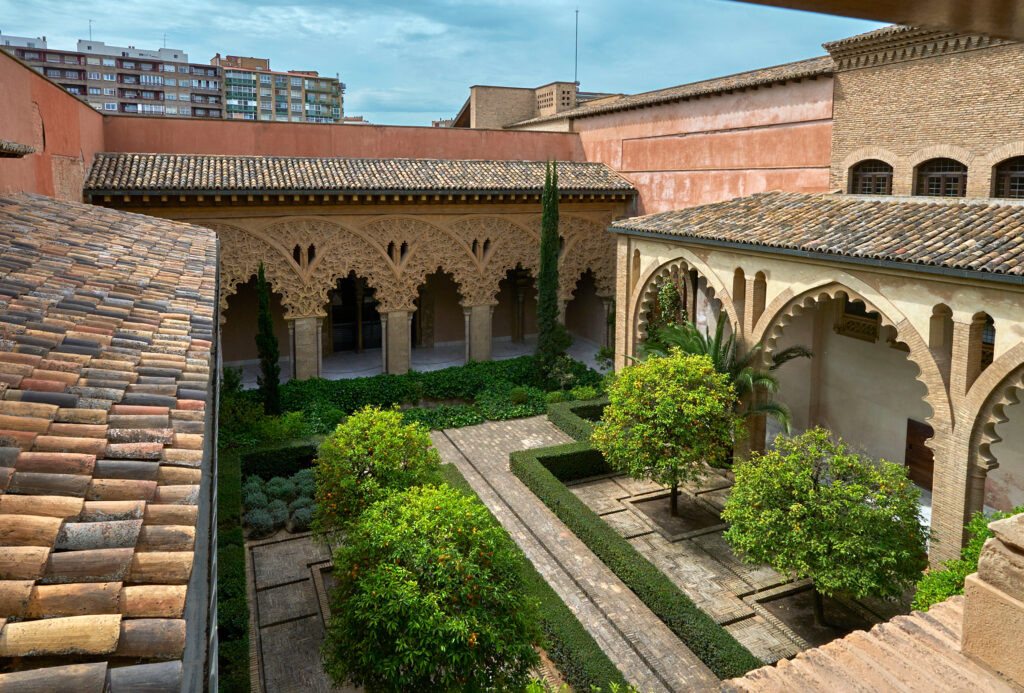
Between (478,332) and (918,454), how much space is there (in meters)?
11.4

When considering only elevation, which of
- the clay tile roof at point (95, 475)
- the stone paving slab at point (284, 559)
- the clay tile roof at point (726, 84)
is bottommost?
the stone paving slab at point (284, 559)

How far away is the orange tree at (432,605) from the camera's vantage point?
243 inches

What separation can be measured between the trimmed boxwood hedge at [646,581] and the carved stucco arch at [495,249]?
8262mm

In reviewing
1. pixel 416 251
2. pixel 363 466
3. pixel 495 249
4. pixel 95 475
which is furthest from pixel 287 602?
pixel 495 249

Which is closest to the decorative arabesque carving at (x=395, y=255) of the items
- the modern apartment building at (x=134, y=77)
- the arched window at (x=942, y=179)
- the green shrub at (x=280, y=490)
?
the green shrub at (x=280, y=490)

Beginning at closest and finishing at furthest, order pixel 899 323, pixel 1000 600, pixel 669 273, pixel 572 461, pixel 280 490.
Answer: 1. pixel 1000 600
2. pixel 899 323
3. pixel 280 490
4. pixel 572 461
5. pixel 669 273

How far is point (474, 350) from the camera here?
20.6 metres

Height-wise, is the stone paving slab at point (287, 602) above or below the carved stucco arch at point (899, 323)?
below

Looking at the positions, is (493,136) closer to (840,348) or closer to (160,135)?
(160,135)

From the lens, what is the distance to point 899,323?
989 cm

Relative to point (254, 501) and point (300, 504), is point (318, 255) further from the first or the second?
point (300, 504)

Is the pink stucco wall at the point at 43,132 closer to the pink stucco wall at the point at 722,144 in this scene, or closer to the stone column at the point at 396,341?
the stone column at the point at 396,341

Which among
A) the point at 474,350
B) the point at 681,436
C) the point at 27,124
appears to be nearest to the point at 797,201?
the point at 681,436

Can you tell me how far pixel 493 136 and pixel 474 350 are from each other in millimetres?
6439
